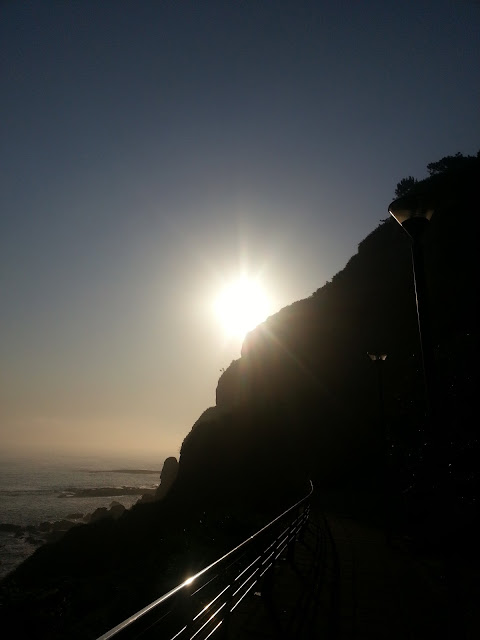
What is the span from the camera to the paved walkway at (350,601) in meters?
5.89

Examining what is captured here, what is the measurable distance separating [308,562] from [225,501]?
35768mm

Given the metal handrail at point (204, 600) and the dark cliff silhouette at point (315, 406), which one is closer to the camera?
the metal handrail at point (204, 600)

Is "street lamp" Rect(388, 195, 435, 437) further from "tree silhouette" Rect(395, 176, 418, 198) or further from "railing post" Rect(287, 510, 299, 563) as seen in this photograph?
"tree silhouette" Rect(395, 176, 418, 198)

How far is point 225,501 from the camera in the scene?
43.6 meters

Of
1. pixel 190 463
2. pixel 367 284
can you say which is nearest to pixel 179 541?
pixel 190 463

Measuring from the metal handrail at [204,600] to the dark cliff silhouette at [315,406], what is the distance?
29.0 ft

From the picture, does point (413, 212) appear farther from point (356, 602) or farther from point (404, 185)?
point (404, 185)

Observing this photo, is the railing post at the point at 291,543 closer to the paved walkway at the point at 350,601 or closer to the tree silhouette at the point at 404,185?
the paved walkway at the point at 350,601

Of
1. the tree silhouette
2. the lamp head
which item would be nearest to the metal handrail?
the lamp head

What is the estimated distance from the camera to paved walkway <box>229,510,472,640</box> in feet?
19.3

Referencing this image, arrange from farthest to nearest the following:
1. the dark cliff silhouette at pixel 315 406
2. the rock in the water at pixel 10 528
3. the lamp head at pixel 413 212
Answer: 1. the rock in the water at pixel 10 528
2. the dark cliff silhouette at pixel 315 406
3. the lamp head at pixel 413 212

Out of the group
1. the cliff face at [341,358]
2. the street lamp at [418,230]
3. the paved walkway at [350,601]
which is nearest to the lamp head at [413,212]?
the street lamp at [418,230]

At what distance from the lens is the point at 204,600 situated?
178 inches

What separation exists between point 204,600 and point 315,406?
5215 centimetres
